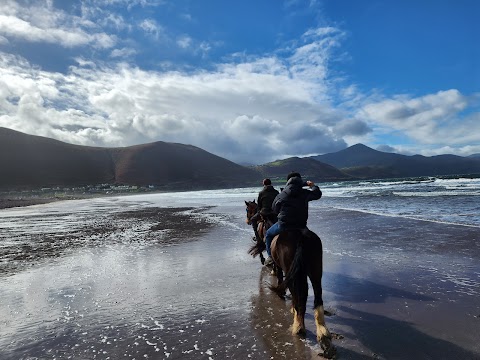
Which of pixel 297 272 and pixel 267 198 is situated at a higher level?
pixel 267 198

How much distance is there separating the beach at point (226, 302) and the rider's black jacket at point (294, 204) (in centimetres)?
169

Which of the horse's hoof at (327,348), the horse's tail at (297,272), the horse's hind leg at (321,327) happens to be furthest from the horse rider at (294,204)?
the horse's hoof at (327,348)

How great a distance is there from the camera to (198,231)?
1577cm

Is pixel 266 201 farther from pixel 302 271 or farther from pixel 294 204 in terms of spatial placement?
pixel 302 271

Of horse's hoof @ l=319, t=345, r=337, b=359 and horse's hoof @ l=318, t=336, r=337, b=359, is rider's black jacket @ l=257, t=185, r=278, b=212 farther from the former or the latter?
horse's hoof @ l=319, t=345, r=337, b=359

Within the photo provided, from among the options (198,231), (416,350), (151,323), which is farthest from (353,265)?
(198,231)

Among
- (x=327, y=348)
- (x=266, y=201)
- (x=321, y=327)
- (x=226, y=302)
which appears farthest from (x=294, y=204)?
(x=266, y=201)

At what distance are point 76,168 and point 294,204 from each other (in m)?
178

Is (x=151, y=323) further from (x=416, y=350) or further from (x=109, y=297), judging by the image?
(x=416, y=350)

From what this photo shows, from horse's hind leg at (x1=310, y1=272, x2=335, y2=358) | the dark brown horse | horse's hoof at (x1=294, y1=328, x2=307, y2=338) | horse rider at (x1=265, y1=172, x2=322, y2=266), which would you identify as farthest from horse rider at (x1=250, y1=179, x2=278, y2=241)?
horse's hoof at (x1=294, y1=328, x2=307, y2=338)

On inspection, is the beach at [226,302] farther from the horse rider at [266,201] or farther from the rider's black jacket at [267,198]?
the rider's black jacket at [267,198]

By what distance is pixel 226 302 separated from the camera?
630 centimetres

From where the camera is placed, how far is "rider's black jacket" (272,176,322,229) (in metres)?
5.28

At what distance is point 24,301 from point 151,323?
3.24 metres
